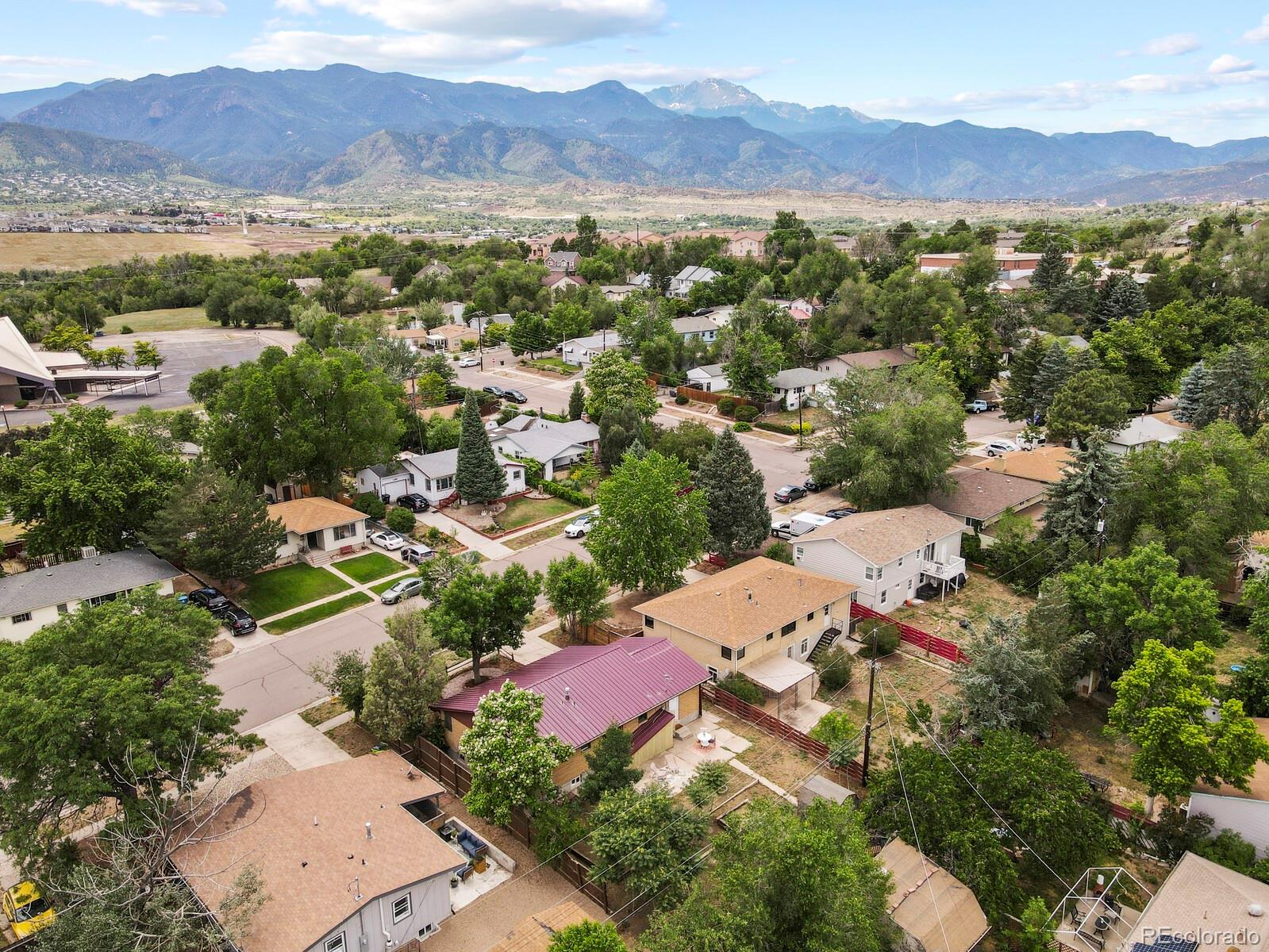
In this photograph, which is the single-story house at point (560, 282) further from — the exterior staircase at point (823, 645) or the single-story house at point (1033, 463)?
the exterior staircase at point (823, 645)

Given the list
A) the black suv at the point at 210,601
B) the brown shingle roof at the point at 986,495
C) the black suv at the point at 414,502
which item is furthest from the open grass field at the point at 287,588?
the brown shingle roof at the point at 986,495

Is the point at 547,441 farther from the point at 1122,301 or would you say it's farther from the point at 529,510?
the point at 1122,301

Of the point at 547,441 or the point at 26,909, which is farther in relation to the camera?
the point at 547,441

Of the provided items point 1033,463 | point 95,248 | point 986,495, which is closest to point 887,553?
point 986,495

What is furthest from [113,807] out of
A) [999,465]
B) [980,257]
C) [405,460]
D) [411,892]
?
[980,257]

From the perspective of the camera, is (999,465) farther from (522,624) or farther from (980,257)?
(980,257)

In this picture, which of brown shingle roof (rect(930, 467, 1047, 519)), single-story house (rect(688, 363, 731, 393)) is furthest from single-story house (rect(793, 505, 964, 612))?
single-story house (rect(688, 363, 731, 393))
